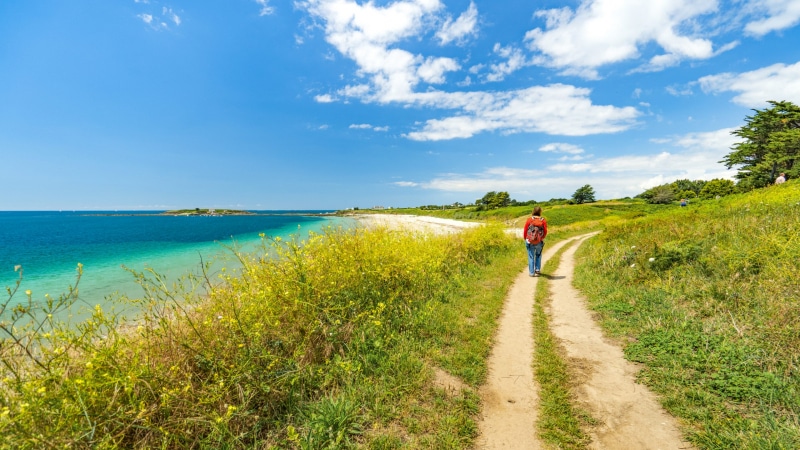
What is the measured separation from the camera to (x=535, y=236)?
11.0 meters

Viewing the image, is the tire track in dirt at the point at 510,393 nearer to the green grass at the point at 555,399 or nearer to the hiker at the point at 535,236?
the green grass at the point at 555,399

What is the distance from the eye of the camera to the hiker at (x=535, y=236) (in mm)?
10930

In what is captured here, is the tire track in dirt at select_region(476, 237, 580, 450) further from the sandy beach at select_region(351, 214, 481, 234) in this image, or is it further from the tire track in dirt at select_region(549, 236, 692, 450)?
the sandy beach at select_region(351, 214, 481, 234)

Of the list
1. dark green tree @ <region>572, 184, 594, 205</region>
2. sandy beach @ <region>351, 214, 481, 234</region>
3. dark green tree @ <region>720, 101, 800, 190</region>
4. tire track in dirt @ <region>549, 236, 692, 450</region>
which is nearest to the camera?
tire track in dirt @ <region>549, 236, 692, 450</region>

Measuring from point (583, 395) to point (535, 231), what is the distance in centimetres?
730

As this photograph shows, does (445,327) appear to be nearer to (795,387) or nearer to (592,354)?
(592,354)

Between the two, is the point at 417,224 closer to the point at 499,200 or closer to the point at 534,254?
the point at 499,200

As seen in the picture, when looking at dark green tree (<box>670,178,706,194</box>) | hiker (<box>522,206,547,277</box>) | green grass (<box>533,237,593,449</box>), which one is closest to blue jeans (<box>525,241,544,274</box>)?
hiker (<box>522,206,547,277</box>)

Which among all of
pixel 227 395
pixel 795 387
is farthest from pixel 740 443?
pixel 227 395

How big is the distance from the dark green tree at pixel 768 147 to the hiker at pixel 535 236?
38.4m

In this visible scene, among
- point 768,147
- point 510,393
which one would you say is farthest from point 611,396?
point 768,147

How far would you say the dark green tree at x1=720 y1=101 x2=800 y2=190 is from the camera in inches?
1308

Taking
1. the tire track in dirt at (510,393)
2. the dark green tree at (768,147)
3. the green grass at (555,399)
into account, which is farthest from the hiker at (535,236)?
the dark green tree at (768,147)

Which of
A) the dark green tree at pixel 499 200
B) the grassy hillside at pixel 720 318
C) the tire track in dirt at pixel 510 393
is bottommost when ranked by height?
the tire track in dirt at pixel 510 393
